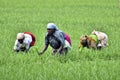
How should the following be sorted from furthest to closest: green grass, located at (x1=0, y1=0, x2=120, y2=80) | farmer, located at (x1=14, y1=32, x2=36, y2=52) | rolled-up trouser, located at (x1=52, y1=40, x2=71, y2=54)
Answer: farmer, located at (x1=14, y1=32, x2=36, y2=52) → rolled-up trouser, located at (x1=52, y1=40, x2=71, y2=54) → green grass, located at (x1=0, y1=0, x2=120, y2=80)

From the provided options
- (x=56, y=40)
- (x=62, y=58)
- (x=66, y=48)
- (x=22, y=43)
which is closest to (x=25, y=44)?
(x=22, y=43)

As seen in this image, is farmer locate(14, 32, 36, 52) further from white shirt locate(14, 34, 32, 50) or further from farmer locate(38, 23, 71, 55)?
farmer locate(38, 23, 71, 55)

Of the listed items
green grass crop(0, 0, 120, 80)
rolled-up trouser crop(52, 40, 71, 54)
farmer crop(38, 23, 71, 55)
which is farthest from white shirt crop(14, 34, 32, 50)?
rolled-up trouser crop(52, 40, 71, 54)

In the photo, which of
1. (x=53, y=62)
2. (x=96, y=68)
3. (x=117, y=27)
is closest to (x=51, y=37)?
(x=53, y=62)

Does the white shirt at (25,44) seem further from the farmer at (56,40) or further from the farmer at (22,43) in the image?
the farmer at (56,40)

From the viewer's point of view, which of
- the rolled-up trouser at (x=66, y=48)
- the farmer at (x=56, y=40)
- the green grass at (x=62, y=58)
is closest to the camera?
the green grass at (x=62, y=58)

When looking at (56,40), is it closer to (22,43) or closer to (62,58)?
(62,58)

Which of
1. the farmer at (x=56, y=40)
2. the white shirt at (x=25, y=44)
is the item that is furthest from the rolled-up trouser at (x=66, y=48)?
the white shirt at (x=25, y=44)

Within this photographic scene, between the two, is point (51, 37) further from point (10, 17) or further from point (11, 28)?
point (10, 17)

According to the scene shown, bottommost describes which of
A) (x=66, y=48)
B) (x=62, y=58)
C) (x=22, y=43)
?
(x=62, y=58)

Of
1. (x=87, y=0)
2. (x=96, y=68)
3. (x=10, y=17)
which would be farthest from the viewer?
(x=87, y=0)

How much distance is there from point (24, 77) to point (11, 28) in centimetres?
731

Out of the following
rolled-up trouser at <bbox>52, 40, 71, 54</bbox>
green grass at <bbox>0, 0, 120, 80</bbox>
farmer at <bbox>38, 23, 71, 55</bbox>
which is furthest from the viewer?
rolled-up trouser at <bbox>52, 40, 71, 54</bbox>

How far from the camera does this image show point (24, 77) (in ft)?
22.2
